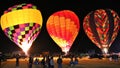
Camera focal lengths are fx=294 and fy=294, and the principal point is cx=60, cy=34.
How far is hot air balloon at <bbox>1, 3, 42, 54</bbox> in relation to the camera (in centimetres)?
4031

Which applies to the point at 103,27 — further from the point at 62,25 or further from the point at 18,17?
the point at 18,17

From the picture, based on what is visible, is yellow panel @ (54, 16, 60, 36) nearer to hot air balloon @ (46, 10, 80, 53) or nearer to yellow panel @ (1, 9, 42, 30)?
hot air balloon @ (46, 10, 80, 53)

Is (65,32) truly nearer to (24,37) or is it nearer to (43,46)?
(24,37)

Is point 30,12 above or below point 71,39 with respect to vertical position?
above

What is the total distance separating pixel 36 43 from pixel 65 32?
69.3 m

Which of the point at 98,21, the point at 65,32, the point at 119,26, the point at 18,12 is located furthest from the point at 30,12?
the point at 119,26

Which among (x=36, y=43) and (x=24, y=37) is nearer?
(x=24, y=37)

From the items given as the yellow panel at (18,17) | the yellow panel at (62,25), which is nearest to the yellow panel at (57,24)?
the yellow panel at (62,25)

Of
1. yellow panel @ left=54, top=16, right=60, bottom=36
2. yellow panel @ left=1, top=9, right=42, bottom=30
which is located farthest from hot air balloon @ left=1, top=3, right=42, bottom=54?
yellow panel @ left=54, top=16, right=60, bottom=36

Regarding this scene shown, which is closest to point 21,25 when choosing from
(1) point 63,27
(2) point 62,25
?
(2) point 62,25

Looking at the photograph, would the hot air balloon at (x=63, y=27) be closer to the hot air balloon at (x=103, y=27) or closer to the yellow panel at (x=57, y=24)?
the yellow panel at (x=57, y=24)

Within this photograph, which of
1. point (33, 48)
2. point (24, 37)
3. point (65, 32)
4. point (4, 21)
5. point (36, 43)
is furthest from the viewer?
point (36, 43)

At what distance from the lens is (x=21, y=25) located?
41188 mm

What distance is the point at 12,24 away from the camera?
136 ft
